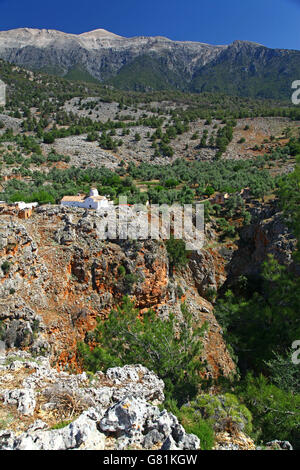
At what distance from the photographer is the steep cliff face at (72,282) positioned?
39.2 feet

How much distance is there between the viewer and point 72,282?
1401cm

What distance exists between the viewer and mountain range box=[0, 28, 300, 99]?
129625 millimetres

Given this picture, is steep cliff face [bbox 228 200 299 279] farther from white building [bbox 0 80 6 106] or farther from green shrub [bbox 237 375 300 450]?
white building [bbox 0 80 6 106]

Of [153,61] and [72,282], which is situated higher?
[153,61]

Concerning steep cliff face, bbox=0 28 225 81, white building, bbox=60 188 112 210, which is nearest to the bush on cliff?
white building, bbox=60 188 112 210

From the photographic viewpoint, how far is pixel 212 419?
180 inches

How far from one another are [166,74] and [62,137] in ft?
402

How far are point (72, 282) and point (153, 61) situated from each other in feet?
554

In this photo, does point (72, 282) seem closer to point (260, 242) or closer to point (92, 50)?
point (260, 242)

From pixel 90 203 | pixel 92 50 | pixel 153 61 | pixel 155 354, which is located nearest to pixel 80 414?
pixel 155 354

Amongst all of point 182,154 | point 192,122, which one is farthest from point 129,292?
point 192,122

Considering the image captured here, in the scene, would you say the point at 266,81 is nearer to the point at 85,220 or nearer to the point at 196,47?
the point at 196,47

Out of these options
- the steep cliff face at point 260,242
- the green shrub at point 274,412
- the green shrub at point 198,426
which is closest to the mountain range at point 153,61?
the steep cliff face at point 260,242

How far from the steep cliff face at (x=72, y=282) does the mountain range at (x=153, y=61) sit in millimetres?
122541
